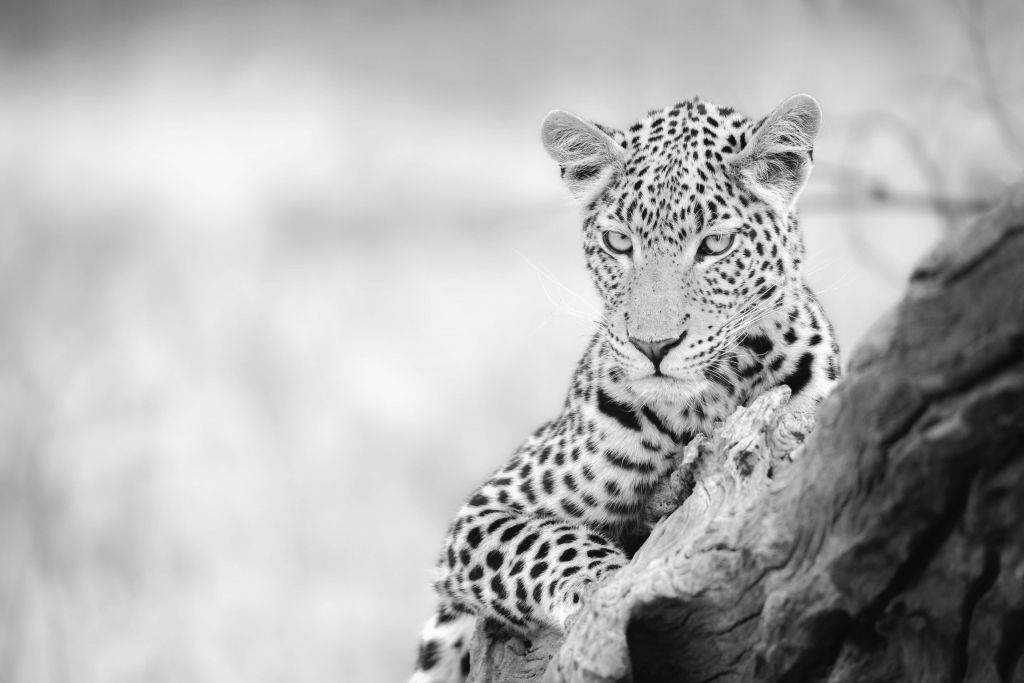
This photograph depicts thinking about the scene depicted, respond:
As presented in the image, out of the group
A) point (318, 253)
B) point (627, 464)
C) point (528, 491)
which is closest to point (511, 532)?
point (528, 491)

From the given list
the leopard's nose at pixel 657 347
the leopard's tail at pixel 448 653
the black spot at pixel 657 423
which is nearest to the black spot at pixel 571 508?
the black spot at pixel 657 423

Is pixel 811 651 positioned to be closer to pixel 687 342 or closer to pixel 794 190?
pixel 687 342

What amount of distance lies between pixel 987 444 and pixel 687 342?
5.83 ft

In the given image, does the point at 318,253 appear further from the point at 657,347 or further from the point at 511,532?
the point at 657,347

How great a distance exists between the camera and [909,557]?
295 centimetres

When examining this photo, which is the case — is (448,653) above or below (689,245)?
below

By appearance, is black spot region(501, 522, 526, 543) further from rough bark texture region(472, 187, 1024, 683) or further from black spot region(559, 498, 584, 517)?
rough bark texture region(472, 187, 1024, 683)

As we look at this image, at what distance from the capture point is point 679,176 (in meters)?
4.68

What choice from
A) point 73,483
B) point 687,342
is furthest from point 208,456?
point 687,342

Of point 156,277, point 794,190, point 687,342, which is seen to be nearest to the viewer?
point 687,342

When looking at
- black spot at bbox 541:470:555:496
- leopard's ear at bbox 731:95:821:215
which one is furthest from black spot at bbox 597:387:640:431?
leopard's ear at bbox 731:95:821:215

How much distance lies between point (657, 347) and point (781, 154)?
1.00m

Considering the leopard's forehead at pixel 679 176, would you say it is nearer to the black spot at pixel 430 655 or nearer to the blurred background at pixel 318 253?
the black spot at pixel 430 655

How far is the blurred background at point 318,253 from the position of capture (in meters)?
10.6
